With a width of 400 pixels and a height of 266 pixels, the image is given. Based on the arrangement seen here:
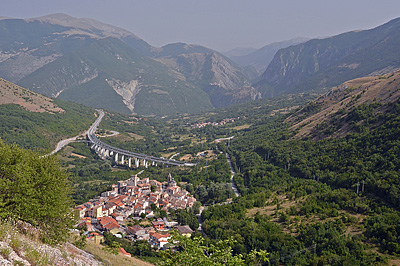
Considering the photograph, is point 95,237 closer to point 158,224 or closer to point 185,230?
point 185,230

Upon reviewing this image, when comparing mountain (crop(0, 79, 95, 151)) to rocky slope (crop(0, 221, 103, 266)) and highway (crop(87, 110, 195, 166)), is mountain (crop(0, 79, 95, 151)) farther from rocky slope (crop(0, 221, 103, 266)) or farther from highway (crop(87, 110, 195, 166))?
rocky slope (crop(0, 221, 103, 266))

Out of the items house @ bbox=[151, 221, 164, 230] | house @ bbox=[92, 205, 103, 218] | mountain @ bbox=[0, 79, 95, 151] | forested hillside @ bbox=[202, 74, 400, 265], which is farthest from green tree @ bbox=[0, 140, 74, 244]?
mountain @ bbox=[0, 79, 95, 151]

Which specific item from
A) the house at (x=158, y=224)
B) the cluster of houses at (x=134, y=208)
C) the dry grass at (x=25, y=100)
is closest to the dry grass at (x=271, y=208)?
the cluster of houses at (x=134, y=208)

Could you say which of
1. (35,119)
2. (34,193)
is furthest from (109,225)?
(35,119)

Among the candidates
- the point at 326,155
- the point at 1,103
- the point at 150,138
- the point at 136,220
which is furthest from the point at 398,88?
the point at 1,103

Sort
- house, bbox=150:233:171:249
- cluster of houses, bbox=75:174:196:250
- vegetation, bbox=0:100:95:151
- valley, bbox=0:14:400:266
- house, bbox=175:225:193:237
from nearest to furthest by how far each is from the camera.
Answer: valley, bbox=0:14:400:266, house, bbox=150:233:171:249, house, bbox=175:225:193:237, cluster of houses, bbox=75:174:196:250, vegetation, bbox=0:100:95:151
